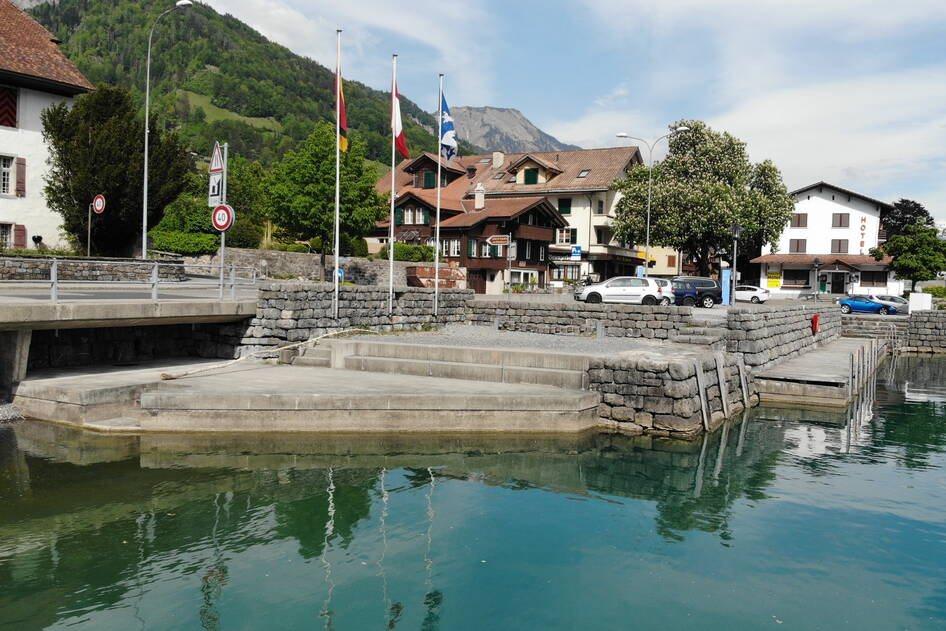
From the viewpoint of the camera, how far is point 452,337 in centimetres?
2280

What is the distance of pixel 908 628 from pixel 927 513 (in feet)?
15.4

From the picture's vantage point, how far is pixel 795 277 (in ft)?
219

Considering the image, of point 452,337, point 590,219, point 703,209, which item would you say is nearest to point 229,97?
point 590,219

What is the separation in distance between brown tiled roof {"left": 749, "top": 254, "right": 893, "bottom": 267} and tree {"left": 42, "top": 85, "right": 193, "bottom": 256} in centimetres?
5573

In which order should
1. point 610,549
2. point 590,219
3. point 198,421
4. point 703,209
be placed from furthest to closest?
point 590,219, point 703,209, point 198,421, point 610,549

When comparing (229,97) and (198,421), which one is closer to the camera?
(198,421)

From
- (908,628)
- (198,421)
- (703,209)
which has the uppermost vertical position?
(703,209)

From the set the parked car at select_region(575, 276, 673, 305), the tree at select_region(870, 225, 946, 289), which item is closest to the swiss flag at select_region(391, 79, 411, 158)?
the parked car at select_region(575, 276, 673, 305)

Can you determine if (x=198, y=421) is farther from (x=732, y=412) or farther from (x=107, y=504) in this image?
(x=732, y=412)

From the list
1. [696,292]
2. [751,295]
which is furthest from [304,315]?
[751,295]

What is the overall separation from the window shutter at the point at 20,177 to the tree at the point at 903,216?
72.9 metres

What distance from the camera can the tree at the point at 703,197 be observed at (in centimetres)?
5353

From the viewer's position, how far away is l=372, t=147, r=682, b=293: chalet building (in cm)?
5656

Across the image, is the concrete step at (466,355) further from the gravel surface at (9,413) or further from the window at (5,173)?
the window at (5,173)
